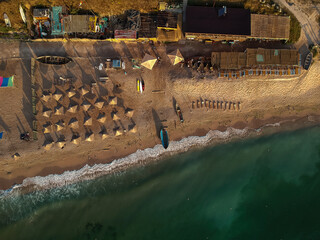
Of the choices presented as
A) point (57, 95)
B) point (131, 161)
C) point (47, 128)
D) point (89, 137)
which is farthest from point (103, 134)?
point (57, 95)

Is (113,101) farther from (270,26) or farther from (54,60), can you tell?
(270,26)

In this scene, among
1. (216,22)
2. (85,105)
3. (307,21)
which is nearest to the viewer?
(216,22)

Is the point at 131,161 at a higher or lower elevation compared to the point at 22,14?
lower

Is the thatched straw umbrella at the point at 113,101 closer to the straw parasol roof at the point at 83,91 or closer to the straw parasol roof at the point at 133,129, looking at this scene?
the straw parasol roof at the point at 83,91

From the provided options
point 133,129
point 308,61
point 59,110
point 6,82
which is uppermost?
point 308,61

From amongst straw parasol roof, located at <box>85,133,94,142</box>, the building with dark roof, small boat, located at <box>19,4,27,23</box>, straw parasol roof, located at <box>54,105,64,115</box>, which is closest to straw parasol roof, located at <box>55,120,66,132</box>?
straw parasol roof, located at <box>54,105,64,115</box>

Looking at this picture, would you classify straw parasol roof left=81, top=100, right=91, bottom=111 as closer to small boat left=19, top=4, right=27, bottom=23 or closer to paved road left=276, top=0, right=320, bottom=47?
small boat left=19, top=4, right=27, bottom=23

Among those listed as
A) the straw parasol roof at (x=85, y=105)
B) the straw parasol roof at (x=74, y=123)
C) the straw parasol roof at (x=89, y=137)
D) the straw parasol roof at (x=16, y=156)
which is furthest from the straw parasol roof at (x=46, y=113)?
the straw parasol roof at (x=16, y=156)
